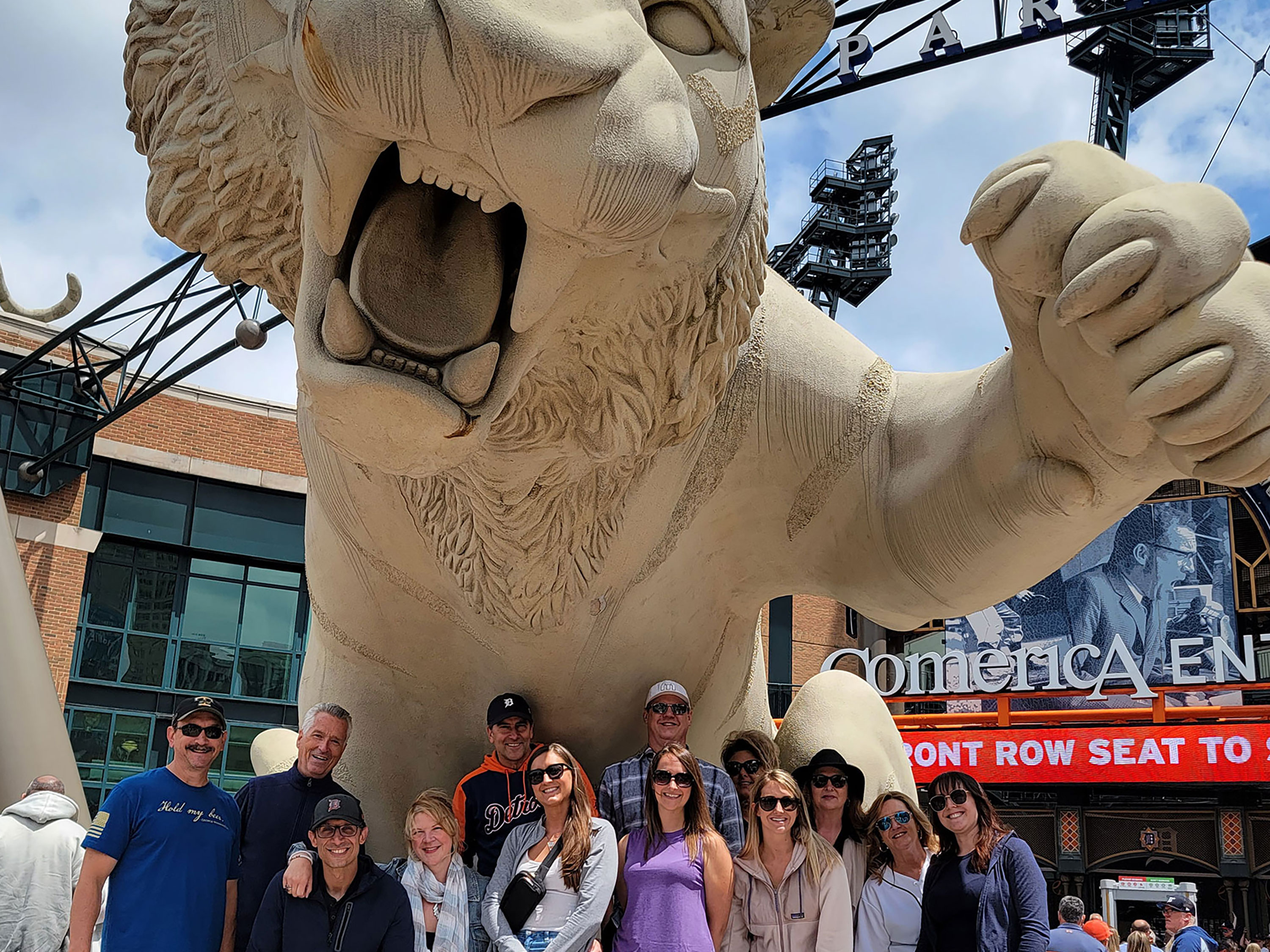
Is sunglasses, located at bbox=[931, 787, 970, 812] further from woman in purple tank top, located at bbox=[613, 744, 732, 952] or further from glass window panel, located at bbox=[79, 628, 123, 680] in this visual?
glass window panel, located at bbox=[79, 628, 123, 680]

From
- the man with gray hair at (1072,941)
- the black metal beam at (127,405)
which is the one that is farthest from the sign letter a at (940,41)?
the man with gray hair at (1072,941)

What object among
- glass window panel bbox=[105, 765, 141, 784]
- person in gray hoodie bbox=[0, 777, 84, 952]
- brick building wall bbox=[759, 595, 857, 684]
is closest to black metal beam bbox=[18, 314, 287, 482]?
glass window panel bbox=[105, 765, 141, 784]

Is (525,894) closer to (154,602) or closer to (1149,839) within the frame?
(154,602)

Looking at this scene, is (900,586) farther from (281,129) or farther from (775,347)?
(281,129)

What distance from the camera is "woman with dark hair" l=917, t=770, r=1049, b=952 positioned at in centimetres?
255

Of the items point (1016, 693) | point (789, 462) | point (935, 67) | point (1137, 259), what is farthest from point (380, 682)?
point (1016, 693)

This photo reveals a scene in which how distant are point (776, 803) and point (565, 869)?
19.6 inches

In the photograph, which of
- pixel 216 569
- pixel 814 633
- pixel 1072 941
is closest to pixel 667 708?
pixel 1072 941

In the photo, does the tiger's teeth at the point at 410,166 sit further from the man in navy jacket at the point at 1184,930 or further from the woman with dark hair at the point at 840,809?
the man in navy jacket at the point at 1184,930

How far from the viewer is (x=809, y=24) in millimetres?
2016

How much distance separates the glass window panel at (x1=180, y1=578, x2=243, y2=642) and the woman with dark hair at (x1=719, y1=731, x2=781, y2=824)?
51.0 feet

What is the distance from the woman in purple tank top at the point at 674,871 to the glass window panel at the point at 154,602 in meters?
15.5

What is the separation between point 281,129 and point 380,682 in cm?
139

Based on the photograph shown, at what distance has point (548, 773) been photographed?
94.3 inches
